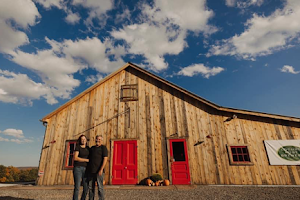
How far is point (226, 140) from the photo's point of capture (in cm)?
861

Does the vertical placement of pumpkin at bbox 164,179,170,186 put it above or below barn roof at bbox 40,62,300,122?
below

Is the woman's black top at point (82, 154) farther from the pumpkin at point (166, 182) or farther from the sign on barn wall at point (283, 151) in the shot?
the sign on barn wall at point (283, 151)

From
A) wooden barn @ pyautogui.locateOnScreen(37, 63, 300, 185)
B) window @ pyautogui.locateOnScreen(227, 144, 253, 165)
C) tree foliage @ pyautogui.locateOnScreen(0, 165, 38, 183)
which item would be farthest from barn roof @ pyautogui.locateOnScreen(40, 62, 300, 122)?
tree foliage @ pyautogui.locateOnScreen(0, 165, 38, 183)

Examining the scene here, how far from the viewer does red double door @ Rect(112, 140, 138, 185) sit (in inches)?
338

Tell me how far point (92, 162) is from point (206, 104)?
7.37 meters

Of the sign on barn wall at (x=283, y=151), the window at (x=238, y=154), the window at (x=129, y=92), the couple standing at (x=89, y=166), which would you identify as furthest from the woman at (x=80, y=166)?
the sign on barn wall at (x=283, y=151)

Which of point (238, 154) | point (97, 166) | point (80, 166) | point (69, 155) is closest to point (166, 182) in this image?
point (238, 154)

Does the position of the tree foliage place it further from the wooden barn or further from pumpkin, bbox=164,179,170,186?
pumpkin, bbox=164,179,170,186

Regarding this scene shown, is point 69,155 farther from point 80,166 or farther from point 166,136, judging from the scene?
point 80,166

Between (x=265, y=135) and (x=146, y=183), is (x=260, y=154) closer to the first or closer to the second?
(x=265, y=135)

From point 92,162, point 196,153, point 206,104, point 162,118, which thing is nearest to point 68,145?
point 162,118

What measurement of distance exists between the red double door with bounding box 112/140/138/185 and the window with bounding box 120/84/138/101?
9.00ft

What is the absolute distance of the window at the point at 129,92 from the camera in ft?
33.4

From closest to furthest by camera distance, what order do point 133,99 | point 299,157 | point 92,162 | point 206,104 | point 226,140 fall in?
1. point 92,162
2. point 299,157
3. point 226,140
4. point 206,104
5. point 133,99
